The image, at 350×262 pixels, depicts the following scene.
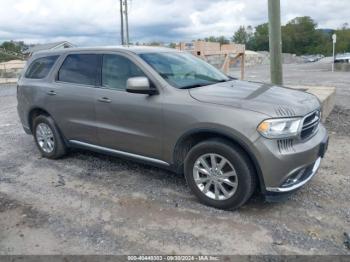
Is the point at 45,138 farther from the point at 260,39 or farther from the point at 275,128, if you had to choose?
the point at 260,39

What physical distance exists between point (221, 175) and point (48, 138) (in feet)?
10.5

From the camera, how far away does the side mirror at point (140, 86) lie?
165 inches

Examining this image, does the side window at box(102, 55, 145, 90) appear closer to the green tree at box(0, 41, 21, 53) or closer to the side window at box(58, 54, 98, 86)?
the side window at box(58, 54, 98, 86)

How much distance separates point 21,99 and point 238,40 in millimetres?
105875

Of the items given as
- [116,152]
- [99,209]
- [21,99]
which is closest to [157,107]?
[116,152]

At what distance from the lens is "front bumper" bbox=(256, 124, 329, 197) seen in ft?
11.7

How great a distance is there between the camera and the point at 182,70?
15.4 ft

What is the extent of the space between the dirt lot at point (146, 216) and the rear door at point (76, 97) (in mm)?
616

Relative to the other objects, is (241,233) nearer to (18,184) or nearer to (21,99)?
(18,184)

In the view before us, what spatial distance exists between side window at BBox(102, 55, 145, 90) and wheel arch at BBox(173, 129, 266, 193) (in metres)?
1.01

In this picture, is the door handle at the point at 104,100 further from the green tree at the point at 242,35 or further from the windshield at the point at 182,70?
the green tree at the point at 242,35

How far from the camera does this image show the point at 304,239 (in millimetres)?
3406

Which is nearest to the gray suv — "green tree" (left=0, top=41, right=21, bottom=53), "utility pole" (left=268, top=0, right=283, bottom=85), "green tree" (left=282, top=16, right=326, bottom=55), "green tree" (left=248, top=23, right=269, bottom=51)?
"utility pole" (left=268, top=0, right=283, bottom=85)

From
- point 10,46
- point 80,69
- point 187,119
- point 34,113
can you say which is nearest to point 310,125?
point 187,119
